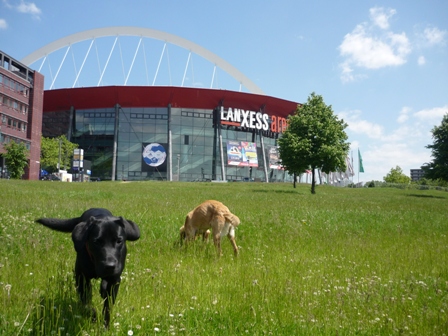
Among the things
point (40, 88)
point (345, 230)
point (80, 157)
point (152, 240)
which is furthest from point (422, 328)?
point (40, 88)

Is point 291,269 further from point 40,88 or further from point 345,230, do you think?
point 40,88

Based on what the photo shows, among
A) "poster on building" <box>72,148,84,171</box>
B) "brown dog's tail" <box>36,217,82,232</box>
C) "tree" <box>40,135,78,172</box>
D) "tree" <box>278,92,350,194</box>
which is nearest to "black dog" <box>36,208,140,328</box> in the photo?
"brown dog's tail" <box>36,217,82,232</box>

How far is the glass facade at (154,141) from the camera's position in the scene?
78062 mm

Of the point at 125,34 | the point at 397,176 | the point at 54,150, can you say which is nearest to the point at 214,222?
the point at 54,150

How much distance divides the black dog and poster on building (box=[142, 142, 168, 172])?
74.8 metres

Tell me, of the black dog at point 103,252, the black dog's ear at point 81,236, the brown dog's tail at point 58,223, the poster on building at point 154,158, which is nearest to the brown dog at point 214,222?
the brown dog's tail at point 58,223

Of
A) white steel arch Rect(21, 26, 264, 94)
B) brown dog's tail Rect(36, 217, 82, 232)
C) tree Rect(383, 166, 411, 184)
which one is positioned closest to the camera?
brown dog's tail Rect(36, 217, 82, 232)

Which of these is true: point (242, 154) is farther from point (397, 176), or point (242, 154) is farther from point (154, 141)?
point (397, 176)

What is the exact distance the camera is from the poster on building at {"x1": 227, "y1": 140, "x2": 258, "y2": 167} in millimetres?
80975

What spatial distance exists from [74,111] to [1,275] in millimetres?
82273

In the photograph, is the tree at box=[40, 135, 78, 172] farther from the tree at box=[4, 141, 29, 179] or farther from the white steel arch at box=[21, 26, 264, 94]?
the white steel arch at box=[21, 26, 264, 94]

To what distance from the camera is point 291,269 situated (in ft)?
18.2

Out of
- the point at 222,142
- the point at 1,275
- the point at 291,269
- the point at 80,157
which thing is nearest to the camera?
the point at 1,275

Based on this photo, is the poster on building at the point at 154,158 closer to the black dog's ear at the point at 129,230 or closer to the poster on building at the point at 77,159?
the poster on building at the point at 77,159
